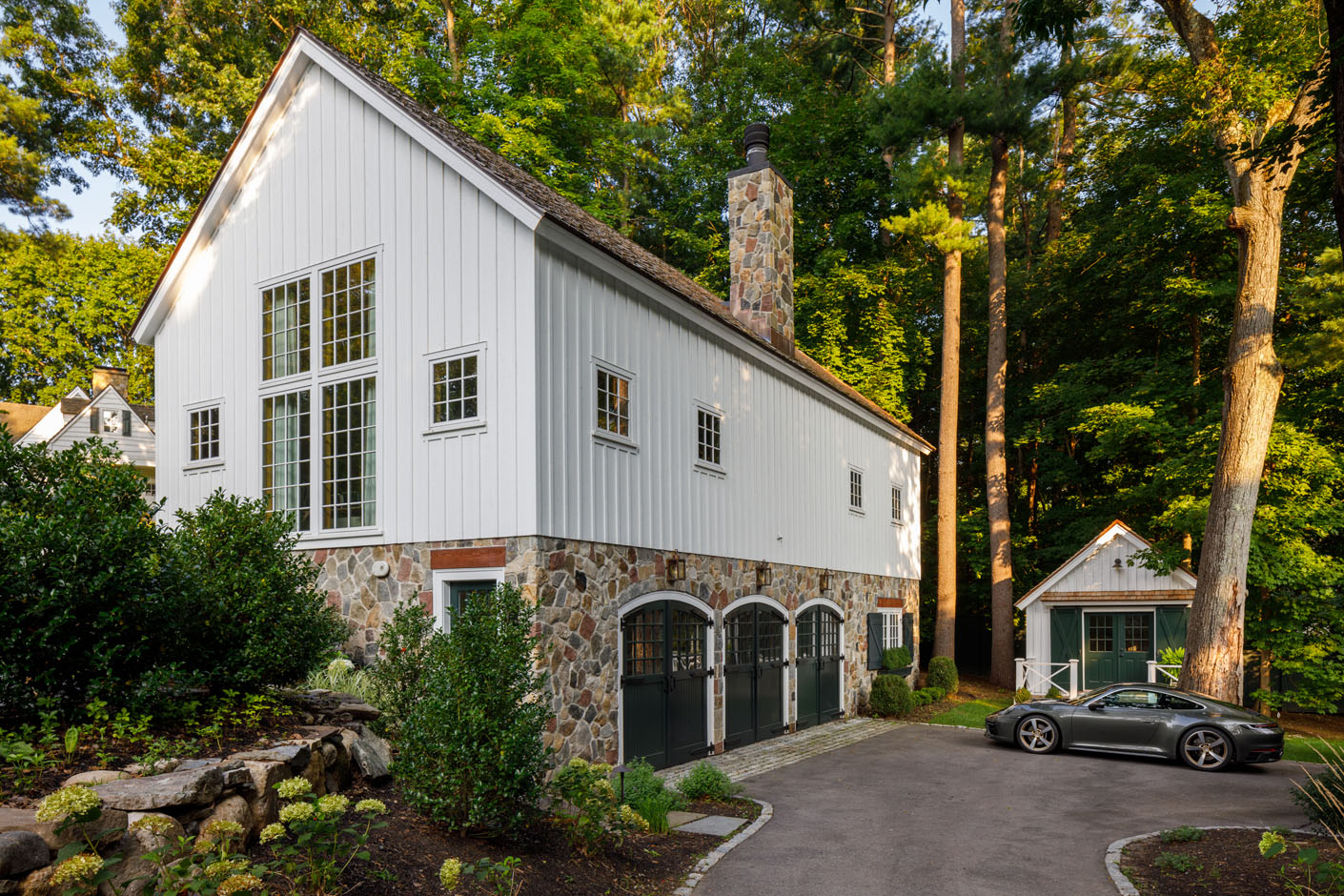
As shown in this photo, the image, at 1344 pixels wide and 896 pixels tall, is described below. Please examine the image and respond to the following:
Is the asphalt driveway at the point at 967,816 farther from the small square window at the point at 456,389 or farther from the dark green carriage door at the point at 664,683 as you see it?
the small square window at the point at 456,389

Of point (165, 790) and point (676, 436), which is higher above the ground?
point (676, 436)

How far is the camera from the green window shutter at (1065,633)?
20.8 m

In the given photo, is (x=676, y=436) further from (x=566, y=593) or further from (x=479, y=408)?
→ (x=566, y=593)

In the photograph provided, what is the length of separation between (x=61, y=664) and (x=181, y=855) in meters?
2.04

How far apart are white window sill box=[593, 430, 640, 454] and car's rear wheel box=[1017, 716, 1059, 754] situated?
780 cm

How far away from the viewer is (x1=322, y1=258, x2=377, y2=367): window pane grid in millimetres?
11773

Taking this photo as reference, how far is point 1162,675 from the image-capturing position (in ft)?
62.5

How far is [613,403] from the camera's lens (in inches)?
454

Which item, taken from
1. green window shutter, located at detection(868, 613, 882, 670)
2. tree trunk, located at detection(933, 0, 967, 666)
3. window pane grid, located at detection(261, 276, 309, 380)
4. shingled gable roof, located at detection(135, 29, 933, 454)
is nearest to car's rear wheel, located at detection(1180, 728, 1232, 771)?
green window shutter, located at detection(868, 613, 882, 670)

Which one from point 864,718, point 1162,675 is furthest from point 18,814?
point 1162,675

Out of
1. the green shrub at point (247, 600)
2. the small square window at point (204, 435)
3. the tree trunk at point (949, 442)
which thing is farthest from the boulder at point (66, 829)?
the tree trunk at point (949, 442)

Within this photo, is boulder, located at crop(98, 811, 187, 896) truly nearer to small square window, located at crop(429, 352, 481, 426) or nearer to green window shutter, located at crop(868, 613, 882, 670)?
small square window, located at crop(429, 352, 481, 426)

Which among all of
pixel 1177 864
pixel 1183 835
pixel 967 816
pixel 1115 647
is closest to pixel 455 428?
pixel 967 816

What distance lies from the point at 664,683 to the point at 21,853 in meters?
8.35
